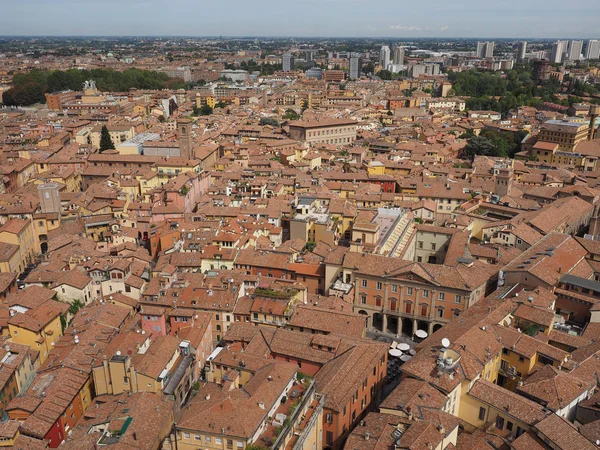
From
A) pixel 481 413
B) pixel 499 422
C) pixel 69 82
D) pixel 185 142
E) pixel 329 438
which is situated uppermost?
pixel 69 82

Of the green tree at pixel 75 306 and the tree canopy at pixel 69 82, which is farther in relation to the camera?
the tree canopy at pixel 69 82

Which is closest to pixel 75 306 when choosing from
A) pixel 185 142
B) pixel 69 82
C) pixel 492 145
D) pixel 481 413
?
pixel 481 413

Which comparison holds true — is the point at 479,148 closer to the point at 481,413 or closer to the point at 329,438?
the point at 481,413

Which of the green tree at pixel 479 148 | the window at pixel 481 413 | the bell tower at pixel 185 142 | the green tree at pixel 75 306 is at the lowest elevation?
the green tree at pixel 75 306

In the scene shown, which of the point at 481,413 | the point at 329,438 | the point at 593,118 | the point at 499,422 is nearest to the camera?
the point at 499,422

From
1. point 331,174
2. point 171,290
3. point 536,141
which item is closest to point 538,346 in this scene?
point 171,290

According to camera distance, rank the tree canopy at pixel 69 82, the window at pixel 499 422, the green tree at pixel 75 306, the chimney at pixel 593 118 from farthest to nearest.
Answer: the tree canopy at pixel 69 82 → the chimney at pixel 593 118 → the green tree at pixel 75 306 → the window at pixel 499 422

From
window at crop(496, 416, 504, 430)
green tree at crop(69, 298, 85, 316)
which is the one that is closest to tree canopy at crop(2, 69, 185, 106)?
green tree at crop(69, 298, 85, 316)

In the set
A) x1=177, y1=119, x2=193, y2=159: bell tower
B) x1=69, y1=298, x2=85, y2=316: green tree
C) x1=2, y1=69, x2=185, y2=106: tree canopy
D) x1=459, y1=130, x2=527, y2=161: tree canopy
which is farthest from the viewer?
x1=2, y1=69, x2=185, y2=106: tree canopy

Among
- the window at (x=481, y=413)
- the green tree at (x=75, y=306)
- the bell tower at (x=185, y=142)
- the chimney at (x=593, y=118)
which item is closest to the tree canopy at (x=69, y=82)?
the bell tower at (x=185, y=142)

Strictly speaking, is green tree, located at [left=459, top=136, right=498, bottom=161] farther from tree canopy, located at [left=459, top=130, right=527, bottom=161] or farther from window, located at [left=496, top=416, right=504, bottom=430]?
window, located at [left=496, top=416, right=504, bottom=430]

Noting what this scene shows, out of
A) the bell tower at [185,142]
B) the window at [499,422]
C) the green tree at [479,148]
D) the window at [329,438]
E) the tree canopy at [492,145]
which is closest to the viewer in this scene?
the window at [499,422]

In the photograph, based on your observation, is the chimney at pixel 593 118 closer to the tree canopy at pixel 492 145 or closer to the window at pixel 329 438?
the tree canopy at pixel 492 145

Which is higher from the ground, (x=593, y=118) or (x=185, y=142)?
(x=593, y=118)
